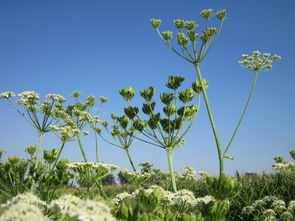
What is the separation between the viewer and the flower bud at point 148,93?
27.7ft

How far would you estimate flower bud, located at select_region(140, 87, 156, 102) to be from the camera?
8440 millimetres

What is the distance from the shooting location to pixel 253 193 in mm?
7590

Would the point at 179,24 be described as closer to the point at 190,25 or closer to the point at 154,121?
the point at 190,25

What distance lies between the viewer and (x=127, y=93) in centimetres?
904

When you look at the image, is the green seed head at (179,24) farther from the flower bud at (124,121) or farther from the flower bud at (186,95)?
the flower bud at (124,121)

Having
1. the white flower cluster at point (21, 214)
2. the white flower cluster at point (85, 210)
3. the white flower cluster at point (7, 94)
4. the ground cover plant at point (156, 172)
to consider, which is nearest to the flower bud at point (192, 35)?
the ground cover plant at point (156, 172)

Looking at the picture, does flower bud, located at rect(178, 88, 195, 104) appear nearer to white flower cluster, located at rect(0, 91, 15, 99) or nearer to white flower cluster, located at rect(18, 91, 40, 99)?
white flower cluster, located at rect(18, 91, 40, 99)

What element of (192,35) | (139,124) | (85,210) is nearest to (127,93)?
(139,124)

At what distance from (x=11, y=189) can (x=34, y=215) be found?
4640 mm

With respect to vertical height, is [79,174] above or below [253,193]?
above

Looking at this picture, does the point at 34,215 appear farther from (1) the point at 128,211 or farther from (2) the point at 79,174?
(2) the point at 79,174

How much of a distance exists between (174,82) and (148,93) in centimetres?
84

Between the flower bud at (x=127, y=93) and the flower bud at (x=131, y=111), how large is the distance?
1.28ft

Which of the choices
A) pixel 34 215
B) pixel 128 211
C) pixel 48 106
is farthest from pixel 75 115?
pixel 34 215
